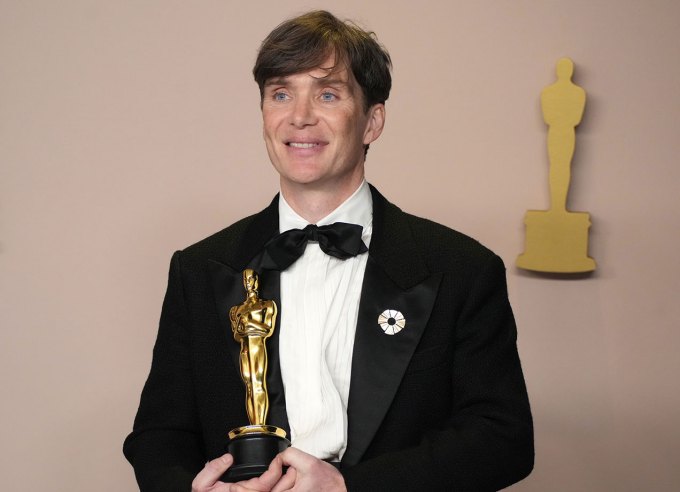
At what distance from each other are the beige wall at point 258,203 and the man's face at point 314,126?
120cm

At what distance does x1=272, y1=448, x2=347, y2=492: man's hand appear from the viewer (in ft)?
5.96

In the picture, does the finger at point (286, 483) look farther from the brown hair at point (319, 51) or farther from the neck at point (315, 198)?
the brown hair at point (319, 51)

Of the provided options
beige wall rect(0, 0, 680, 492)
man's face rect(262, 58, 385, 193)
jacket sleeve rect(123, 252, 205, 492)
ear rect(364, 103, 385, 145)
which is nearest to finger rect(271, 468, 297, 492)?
jacket sleeve rect(123, 252, 205, 492)

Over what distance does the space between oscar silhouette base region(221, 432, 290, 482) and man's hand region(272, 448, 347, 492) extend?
33 millimetres

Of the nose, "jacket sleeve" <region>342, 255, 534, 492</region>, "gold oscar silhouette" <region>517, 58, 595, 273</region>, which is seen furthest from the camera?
"gold oscar silhouette" <region>517, 58, 595, 273</region>

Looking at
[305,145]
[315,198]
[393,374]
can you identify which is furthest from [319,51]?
[393,374]

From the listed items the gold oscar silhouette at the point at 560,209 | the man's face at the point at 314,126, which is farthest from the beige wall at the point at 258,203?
the man's face at the point at 314,126

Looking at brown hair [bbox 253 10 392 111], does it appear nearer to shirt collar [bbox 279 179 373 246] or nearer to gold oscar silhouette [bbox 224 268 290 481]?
shirt collar [bbox 279 179 373 246]

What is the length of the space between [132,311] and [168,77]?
69 cm

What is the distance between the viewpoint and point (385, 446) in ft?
6.60

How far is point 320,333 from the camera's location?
6.69 feet

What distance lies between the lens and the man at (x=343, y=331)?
1.98m

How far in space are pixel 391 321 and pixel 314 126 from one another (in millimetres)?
383

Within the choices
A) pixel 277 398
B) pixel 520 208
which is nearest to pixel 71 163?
pixel 520 208
